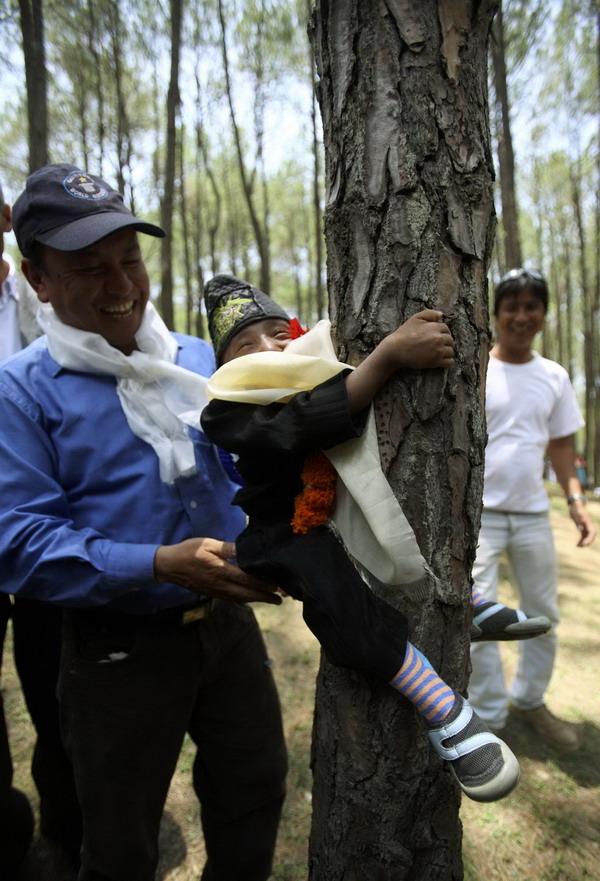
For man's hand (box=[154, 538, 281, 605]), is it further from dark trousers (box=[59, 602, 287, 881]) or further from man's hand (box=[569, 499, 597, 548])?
man's hand (box=[569, 499, 597, 548])

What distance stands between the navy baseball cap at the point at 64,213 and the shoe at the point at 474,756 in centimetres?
152

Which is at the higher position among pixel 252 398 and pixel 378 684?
pixel 252 398

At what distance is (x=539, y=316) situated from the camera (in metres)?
2.97

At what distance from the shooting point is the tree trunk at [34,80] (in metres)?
4.37

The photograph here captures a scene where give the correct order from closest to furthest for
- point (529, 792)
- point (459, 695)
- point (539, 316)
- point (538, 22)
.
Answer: point (459, 695) → point (529, 792) → point (539, 316) → point (538, 22)

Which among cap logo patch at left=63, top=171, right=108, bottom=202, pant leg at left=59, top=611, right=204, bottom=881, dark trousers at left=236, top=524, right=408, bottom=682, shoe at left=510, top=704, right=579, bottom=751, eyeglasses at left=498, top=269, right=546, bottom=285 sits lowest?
shoe at left=510, top=704, right=579, bottom=751

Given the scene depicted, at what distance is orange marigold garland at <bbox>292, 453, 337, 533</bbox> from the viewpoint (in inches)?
51.5

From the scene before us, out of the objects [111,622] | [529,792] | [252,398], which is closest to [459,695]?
[252,398]

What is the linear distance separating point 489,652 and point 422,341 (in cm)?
233

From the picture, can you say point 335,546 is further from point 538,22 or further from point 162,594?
point 538,22

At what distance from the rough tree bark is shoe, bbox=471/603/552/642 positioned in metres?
0.28

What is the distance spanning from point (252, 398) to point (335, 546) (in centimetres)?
40

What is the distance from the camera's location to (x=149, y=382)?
176 centimetres

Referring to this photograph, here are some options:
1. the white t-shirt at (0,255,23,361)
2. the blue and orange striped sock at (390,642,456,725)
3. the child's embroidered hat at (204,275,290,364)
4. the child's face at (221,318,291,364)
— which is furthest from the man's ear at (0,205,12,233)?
the blue and orange striped sock at (390,642,456,725)
